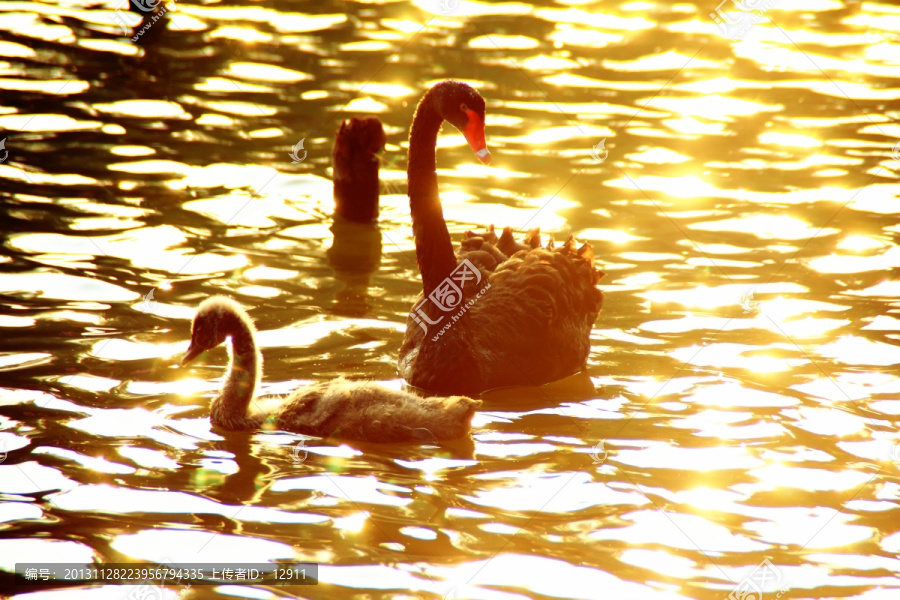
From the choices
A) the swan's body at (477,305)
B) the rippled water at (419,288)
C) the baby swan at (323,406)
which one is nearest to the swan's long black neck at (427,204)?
the swan's body at (477,305)

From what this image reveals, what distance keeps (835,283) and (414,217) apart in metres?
3.85

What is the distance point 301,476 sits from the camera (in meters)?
6.11

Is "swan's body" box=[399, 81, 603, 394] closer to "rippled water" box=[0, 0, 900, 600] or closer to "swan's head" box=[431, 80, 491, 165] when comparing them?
"swan's head" box=[431, 80, 491, 165]

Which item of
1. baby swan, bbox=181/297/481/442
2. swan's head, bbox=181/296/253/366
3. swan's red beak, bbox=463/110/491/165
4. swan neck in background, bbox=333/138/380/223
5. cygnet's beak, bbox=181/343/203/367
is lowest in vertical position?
baby swan, bbox=181/297/481/442

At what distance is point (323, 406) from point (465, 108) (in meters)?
2.26

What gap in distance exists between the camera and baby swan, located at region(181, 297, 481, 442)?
643 cm

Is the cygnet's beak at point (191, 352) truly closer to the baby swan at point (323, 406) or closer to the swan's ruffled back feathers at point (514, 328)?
the baby swan at point (323, 406)

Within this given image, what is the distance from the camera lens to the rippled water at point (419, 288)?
555cm

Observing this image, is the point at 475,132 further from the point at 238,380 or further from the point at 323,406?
the point at 238,380

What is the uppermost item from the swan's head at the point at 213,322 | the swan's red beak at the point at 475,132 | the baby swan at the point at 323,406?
the swan's red beak at the point at 475,132

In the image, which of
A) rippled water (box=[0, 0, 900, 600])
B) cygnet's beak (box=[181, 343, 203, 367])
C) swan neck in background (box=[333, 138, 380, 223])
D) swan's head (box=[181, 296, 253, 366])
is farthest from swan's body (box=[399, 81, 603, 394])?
swan neck in background (box=[333, 138, 380, 223])

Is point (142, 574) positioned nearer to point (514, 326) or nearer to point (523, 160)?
point (514, 326)

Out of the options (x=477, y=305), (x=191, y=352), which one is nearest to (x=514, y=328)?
(x=477, y=305)

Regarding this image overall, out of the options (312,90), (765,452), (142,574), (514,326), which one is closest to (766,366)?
(765,452)
